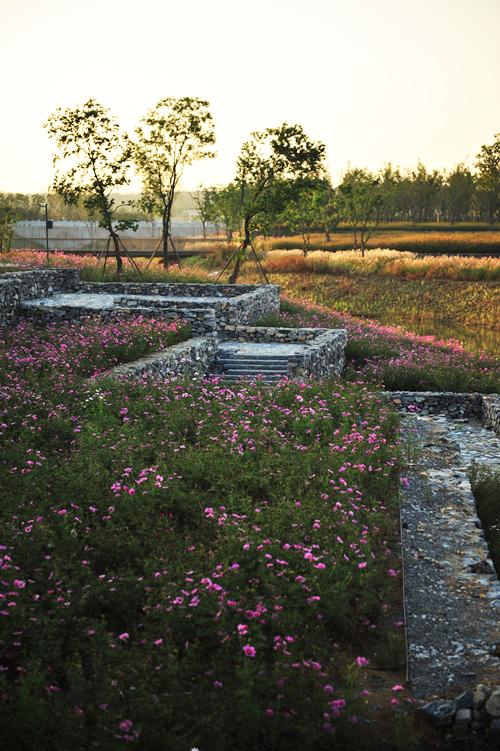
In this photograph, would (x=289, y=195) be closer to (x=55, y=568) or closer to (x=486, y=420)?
(x=486, y=420)

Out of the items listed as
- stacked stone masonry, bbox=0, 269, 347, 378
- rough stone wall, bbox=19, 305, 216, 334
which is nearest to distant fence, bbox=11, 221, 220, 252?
stacked stone masonry, bbox=0, 269, 347, 378

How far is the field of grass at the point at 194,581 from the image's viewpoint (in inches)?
201

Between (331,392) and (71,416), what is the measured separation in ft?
14.7

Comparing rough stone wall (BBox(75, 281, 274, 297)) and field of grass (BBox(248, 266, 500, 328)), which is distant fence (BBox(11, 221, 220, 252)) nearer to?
field of grass (BBox(248, 266, 500, 328))

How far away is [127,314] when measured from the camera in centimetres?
2019

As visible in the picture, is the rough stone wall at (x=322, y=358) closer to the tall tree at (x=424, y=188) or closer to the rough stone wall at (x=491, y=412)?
the rough stone wall at (x=491, y=412)

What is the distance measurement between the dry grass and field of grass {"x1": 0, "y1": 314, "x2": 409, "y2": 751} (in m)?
33.5

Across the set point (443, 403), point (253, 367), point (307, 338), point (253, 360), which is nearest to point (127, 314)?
point (253, 360)

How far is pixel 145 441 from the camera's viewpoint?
993 centimetres

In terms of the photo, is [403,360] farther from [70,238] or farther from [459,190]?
[459,190]

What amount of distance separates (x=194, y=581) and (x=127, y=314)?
1433 centimetres

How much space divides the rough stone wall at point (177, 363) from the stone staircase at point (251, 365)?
27cm

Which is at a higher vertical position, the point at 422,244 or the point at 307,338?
the point at 422,244

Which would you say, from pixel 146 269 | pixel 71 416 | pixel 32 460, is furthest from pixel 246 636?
pixel 146 269
